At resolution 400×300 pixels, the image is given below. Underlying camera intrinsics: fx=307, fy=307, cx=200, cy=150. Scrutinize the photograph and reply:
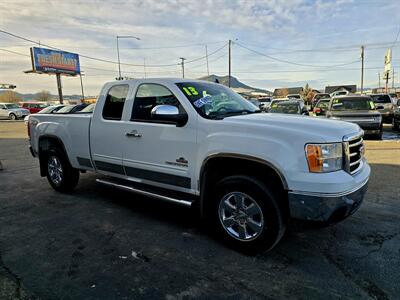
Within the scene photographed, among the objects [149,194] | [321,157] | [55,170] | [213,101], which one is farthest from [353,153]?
[55,170]

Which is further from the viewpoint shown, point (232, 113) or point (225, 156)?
point (232, 113)

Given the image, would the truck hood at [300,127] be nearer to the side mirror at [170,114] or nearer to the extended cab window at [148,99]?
the side mirror at [170,114]

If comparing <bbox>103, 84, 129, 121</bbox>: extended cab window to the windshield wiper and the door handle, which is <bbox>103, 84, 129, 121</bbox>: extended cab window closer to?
the door handle

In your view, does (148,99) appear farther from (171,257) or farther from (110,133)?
(171,257)

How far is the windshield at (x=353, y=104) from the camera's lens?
11742 millimetres

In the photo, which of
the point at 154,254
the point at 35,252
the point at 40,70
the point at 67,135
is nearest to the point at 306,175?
the point at 154,254

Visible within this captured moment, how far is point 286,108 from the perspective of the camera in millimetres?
13555

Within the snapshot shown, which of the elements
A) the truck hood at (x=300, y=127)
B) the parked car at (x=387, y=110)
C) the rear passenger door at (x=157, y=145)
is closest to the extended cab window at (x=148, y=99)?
the rear passenger door at (x=157, y=145)

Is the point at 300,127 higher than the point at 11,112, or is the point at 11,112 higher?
the point at 300,127

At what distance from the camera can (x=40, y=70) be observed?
134 ft

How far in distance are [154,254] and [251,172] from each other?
1.41 m

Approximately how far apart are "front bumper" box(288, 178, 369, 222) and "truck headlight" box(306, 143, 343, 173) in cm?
24

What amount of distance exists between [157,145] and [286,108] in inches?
420

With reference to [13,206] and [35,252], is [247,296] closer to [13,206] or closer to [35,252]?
[35,252]
